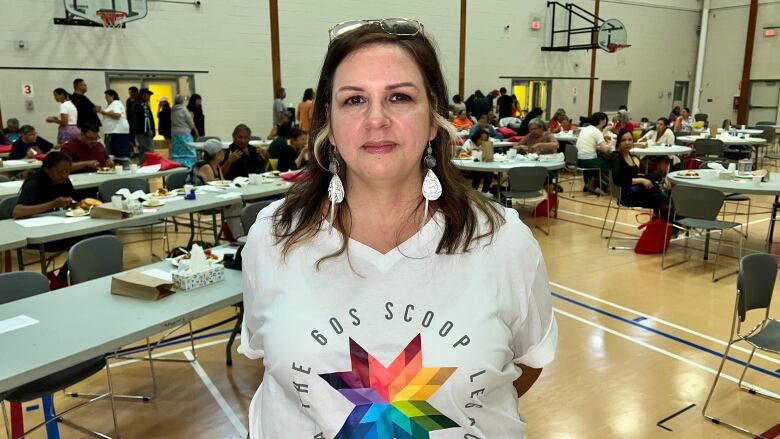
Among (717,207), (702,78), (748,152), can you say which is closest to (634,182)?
(717,207)

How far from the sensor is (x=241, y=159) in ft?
22.4

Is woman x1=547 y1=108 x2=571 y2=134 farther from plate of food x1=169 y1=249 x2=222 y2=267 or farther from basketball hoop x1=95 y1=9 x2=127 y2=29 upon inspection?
plate of food x1=169 y1=249 x2=222 y2=267

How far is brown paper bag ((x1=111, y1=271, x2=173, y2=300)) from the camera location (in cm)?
Answer: 277

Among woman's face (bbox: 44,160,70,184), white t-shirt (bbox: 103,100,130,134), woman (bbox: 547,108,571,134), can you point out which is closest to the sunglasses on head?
woman's face (bbox: 44,160,70,184)

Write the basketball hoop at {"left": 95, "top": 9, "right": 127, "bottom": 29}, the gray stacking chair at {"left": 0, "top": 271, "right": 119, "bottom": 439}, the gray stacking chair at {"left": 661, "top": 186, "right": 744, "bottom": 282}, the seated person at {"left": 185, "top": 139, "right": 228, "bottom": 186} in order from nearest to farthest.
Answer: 1. the gray stacking chair at {"left": 0, "top": 271, "right": 119, "bottom": 439}
2. the gray stacking chair at {"left": 661, "top": 186, "right": 744, "bottom": 282}
3. the seated person at {"left": 185, "top": 139, "right": 228, "bottom": 186}
4. the basketball hoop at {"left": 95, "top": 9, "right": 127, "bottom": 29}

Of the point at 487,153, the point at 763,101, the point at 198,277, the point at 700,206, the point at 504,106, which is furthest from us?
the point at 763,101

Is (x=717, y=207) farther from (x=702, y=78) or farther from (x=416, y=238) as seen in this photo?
(x=702, y=78)

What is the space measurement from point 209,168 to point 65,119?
4.92 meters

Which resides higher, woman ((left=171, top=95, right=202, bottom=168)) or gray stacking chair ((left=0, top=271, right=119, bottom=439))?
woman ((left=171, top=95, right=202, bottom=168))

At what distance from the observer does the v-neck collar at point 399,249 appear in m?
1.23

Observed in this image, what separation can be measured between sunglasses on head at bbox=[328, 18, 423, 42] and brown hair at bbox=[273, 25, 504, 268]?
0.01 meters

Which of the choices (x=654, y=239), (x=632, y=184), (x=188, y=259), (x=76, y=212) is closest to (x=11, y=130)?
(x=76, y=212)

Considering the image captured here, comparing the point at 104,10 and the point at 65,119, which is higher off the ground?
the point at 104,10

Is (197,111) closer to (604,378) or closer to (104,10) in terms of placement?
(104,10)
